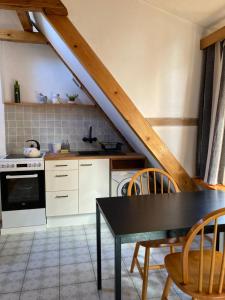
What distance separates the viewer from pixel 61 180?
310 cm

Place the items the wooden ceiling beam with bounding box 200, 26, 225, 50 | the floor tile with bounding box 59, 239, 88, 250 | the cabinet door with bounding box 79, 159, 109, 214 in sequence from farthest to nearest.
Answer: the cabinet door with bounding box 79, 159, 109, 214 → the floor tile with bounding box 59, 239, 88, 250 → the wooden ceiling beam with bounding box 200, 26, 225, 50

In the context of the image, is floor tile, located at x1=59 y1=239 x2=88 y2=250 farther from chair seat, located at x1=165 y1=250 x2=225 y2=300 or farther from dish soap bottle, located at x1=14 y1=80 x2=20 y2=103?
dish soap bottle, located at x1=14 y1=80 x2=20 y2=103

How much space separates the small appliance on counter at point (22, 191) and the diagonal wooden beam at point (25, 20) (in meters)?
1.65

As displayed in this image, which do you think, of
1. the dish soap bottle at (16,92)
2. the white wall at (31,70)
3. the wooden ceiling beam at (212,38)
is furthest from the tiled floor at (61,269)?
the wooden ceiling beam at (212,38)

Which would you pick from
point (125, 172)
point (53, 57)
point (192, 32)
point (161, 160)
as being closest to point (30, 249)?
point (125, 172)

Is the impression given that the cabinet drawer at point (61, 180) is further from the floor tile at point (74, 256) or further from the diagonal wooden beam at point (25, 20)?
the diagonal wooden beam at point (25, 20)

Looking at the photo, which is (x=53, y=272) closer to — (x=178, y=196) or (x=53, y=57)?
(x=178, y=196)

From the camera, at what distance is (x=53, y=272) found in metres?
2.20

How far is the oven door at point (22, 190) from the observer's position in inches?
115

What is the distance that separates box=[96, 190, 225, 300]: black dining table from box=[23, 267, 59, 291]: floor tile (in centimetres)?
43

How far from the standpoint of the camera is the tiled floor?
6.34ft

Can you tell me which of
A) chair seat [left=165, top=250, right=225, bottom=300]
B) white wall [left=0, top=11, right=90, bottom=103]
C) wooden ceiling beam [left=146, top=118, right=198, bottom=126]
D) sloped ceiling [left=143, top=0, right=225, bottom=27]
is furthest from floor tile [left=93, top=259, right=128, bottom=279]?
sloped ceiling [left=143, top=0, right=225, bottom=27]

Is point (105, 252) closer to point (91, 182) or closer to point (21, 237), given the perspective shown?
point (91, 182)

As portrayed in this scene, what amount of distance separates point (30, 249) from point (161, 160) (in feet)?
5.62
